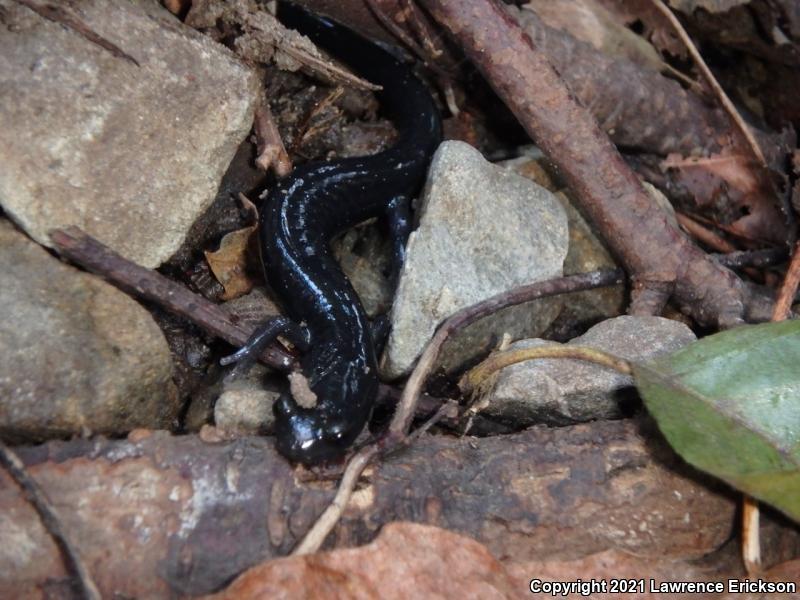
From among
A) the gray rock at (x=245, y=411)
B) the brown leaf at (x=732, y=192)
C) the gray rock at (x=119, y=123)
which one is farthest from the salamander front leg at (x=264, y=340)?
the brown leaf at (x=732, y=192)

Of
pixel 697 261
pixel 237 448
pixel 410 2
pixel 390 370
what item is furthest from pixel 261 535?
pixel 410 2

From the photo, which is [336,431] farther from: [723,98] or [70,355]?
[723,98]

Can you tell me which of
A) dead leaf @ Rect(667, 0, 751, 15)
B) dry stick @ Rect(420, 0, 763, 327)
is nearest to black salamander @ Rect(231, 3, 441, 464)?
dry stick @ Rect(420, 0, 763, 327)

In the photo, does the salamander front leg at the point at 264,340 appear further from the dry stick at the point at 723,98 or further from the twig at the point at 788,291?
the dry stick at the point at 723,98

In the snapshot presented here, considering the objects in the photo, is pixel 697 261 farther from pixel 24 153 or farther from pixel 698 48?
→ pixel 24 153

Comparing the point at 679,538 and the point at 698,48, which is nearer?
the point at 679,538
